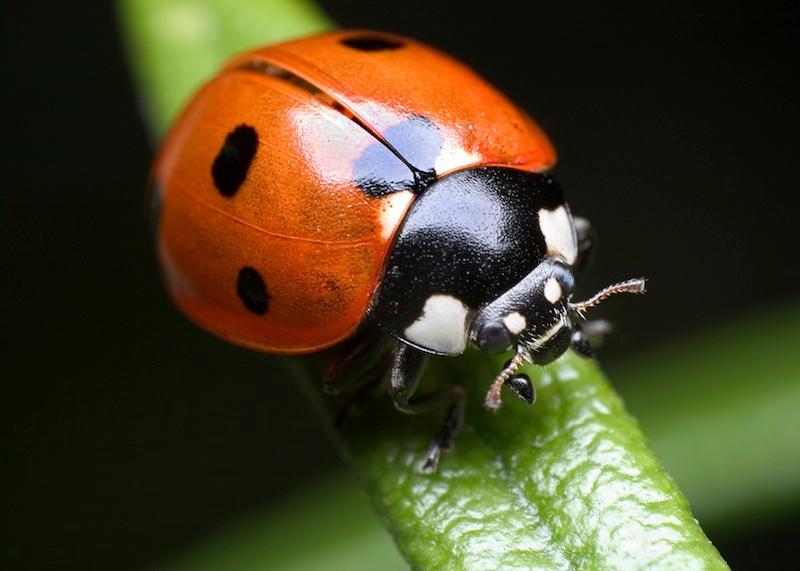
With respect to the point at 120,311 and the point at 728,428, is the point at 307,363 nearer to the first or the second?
the point at 728,428

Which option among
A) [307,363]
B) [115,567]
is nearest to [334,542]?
[307,363]

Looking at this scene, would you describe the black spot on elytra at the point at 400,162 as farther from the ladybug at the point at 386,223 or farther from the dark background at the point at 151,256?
the dark background at the point at 151,256

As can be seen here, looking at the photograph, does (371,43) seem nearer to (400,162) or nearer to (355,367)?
(400,162)

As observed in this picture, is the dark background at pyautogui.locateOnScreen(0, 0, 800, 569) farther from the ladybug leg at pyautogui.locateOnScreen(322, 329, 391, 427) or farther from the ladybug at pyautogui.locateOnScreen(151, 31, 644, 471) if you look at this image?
the ladybug at pyautogui.locateOnScreen(151, 31, 644, 471)

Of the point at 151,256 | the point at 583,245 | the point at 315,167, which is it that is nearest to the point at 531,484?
the point at 583,245

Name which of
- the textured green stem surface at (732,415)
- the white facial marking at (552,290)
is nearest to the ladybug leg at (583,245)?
the white facial marking at (552,290)

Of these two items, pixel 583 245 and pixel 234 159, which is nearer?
pixel 234 159
